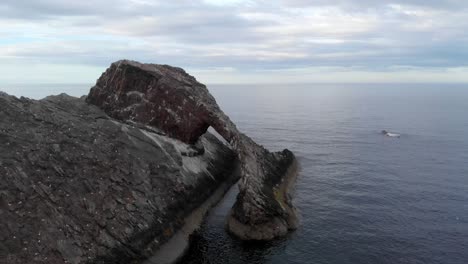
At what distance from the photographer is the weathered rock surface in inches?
1363

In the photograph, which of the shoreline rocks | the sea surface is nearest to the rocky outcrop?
the shoreline rocks

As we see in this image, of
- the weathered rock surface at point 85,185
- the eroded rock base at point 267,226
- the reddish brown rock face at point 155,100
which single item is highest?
the reddish brown rock face at point 155,100

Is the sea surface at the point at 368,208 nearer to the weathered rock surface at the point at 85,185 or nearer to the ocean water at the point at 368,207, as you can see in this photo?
the ocean water at the point at 368,207

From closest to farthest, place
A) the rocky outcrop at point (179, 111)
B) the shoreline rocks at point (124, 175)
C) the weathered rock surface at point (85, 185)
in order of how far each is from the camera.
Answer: the weathered rock surface at point (85, 185)
the shoreline rocks at point (124, 175)
the rocky outcrop at point (179, 111)

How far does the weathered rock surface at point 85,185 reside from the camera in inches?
1363

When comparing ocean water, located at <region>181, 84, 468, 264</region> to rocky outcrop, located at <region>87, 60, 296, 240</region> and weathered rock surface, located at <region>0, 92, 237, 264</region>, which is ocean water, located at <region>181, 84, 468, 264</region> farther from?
weathered rock surface, located at <region>0, 92, 237, 264</region>

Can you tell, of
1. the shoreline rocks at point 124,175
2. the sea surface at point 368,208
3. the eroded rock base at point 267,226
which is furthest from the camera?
the eroded rock base at point 267,226

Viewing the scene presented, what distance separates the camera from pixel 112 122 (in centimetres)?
5328

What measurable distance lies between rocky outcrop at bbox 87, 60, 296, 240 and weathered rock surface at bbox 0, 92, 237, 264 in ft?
8.77

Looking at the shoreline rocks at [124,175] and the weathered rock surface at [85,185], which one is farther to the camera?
the shoreline rocks at [124,175]

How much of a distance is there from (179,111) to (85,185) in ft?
67.3

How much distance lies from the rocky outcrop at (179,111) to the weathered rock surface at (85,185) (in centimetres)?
267

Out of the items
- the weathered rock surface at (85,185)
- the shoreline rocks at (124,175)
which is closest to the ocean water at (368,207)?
the shoreline rocks at (124,175)

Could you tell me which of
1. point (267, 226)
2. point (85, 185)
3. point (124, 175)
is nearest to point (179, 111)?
point (124, 175)
